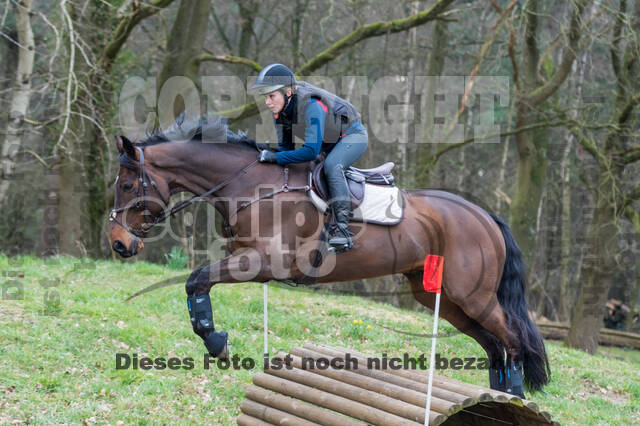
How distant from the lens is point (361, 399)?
12.6 ft

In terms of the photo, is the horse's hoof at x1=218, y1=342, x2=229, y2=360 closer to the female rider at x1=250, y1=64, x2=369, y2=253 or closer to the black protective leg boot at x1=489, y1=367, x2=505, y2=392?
the female rider at x1=250, y1=64, x2=369, y2=253

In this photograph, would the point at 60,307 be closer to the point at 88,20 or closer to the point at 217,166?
the point at 217,166

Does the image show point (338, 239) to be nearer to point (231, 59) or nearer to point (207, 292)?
point (207, 292)

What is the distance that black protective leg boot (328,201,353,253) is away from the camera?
4.01 meters

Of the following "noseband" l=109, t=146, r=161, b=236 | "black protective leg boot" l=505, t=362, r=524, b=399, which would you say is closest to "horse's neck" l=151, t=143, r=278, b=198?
"noseband" l=109, t=146, r=161, b=236

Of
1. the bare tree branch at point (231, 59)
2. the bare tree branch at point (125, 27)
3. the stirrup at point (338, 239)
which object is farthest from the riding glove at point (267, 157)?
the bare tree branch at point (125, 27)

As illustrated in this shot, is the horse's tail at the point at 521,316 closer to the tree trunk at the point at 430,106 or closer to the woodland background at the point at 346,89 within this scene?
the woodland background at the point at 346,89

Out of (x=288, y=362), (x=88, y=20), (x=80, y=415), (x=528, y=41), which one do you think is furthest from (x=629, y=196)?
(x=88, y=20)

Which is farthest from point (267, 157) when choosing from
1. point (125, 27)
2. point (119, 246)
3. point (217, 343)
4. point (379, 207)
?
point (125, 27)

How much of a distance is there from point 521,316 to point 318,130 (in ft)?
7.60

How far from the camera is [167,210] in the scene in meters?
4.03

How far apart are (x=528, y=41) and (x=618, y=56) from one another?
163 cm

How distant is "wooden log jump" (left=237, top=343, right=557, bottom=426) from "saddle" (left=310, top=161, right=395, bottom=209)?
1285mm

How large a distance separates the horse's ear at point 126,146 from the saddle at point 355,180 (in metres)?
1.24
